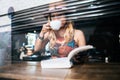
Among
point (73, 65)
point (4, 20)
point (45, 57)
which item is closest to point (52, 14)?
point (45, 57)

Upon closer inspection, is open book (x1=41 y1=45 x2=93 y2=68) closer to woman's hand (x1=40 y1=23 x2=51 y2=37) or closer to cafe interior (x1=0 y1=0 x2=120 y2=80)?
cafe interior (x1=0 y1=0 x2=120 y2=80)

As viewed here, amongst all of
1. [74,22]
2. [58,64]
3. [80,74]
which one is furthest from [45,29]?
[80,74]

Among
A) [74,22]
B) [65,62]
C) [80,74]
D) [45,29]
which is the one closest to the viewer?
[80,74]

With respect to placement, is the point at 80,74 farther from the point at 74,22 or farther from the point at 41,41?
the point at 41,41

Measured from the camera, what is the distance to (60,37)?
1.52 m

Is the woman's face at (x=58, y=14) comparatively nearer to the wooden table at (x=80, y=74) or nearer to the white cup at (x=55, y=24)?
the white cup at (x=55, y=24)

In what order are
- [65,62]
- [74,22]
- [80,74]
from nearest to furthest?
1. [80,74]
2. [65,62]
3. [74,22]

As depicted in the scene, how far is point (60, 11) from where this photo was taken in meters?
1.51

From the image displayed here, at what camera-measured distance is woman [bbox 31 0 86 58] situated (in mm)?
1444

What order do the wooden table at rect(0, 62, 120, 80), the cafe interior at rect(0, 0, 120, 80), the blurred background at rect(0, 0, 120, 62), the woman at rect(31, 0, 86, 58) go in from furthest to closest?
the woman at rect(31, 0, 86, 58) < the blurred background at rect(0, 0, 120, 62) < the cafe interior at rect(0, 0, 120, 80) < the wooden table at rect(0, 62, 120, 80)

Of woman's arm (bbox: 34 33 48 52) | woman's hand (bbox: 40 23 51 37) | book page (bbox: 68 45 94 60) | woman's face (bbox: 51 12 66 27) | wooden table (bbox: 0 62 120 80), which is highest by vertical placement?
woman's face (bbox: 51 12 66 27)

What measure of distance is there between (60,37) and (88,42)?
0.94 ft

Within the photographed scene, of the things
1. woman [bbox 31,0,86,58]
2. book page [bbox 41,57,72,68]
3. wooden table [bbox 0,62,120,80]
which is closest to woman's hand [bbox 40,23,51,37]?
woman [bbox 31,0,86,58]

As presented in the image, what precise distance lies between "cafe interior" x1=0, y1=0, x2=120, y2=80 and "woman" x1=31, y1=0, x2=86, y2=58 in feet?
0.16
